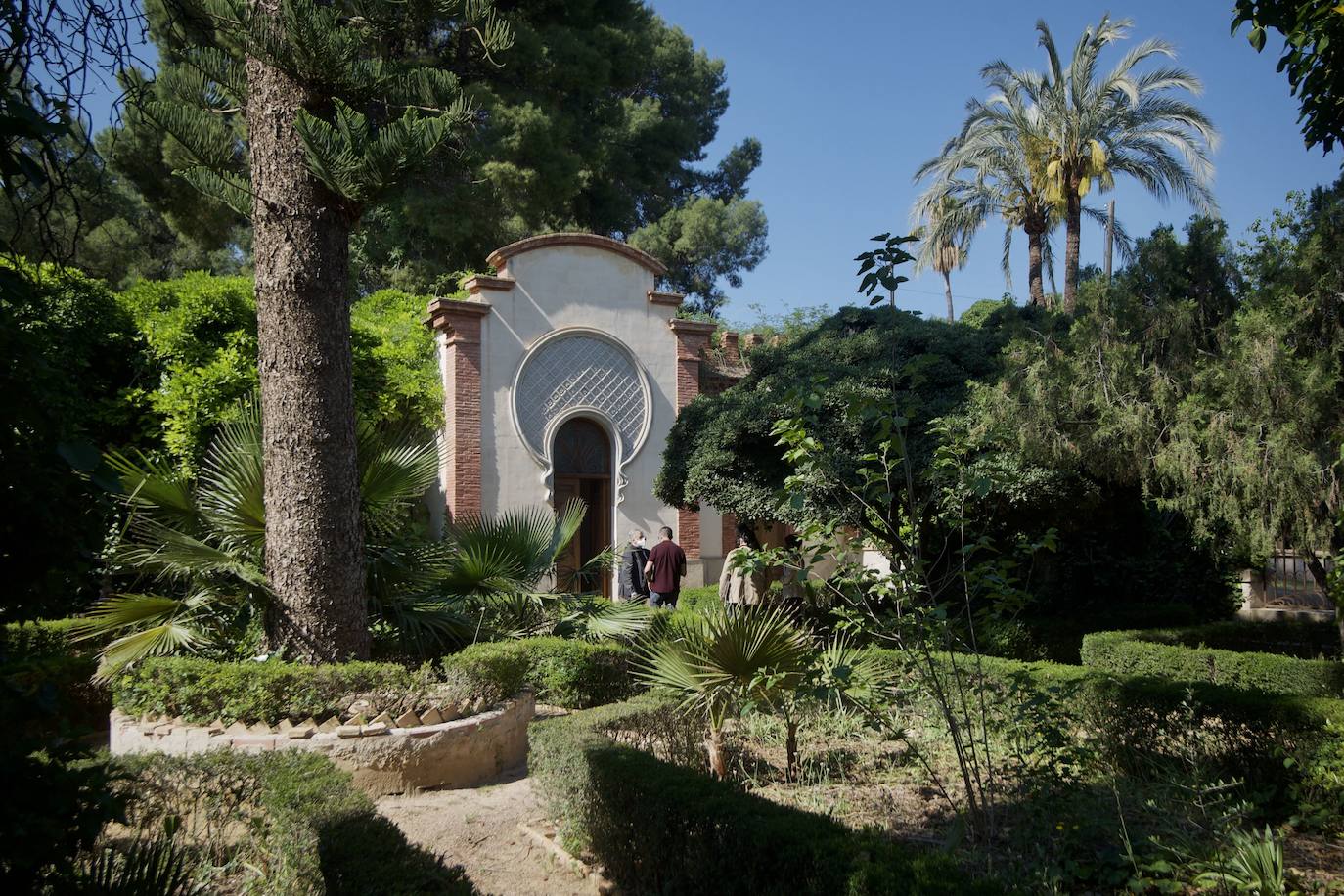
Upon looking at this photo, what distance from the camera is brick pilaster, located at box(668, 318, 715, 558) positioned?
18.2m

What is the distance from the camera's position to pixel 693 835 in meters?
4.45

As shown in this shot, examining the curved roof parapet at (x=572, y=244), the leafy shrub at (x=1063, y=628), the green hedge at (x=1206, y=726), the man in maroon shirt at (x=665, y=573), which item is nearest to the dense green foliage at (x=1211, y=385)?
the leafy shrub at (x=1063, y=628)

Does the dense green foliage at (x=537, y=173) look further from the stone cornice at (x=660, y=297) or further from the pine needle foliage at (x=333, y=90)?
the pine needle foliage at (x=333, y=90)

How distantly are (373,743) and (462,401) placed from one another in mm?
10303

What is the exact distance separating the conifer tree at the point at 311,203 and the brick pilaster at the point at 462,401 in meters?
8.13

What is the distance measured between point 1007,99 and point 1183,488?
15.8 m

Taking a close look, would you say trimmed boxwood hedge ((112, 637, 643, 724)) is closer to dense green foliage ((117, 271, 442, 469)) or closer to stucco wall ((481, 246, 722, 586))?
dense green foliage ((117, 271, 442, 469))

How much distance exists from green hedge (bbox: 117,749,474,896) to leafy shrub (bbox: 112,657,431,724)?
136 cm

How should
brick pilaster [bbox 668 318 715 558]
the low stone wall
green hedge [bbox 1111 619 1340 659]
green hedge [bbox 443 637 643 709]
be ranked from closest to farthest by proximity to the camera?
the low stone wall < green hedge [bbox 443 637 643 709] < green hedge [bbox 1111 619 1340 659] < brick pilaster [bbox 668 318 715 558]

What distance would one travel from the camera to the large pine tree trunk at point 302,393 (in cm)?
753

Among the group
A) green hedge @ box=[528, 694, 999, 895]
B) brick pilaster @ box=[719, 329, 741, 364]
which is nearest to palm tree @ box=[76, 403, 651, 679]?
green hedge @ box=[528, 694, 999, 895]

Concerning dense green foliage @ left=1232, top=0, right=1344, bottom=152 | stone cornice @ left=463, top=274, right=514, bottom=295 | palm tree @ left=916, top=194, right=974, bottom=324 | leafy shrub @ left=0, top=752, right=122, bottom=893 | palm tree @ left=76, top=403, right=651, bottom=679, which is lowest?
leafy shrub @ left=0, top=752, right=122, bottom=893

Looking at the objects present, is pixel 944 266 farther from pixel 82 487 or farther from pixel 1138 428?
pixel 82 487

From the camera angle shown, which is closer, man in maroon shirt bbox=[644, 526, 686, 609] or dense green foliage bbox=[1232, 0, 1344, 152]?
dense green foliage bbox=[1232, 0, 1344, 152]
